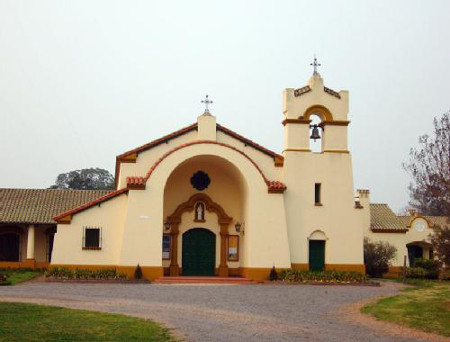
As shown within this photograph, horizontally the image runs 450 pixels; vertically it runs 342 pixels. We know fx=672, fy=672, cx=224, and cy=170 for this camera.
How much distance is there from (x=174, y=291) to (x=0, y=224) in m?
17.5

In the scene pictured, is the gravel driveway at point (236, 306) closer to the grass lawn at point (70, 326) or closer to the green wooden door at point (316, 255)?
the grass lawn at point (70, 326)

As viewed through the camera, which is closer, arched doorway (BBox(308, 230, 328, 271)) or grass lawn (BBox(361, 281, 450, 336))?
grass lawn (BBox(361, 281, 450, 336))

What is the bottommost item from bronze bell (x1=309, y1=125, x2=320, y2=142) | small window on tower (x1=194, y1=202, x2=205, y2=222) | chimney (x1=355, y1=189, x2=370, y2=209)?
small window on tower (x1=194, y1=202, x2=205, y2=222)

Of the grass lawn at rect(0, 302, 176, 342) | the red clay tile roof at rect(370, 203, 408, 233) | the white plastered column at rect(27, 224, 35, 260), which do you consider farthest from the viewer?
the red clay tile roof at rect(370, 203, 408, 233)

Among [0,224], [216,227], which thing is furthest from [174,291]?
[0,224]

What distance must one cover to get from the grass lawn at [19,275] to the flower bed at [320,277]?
11.3 metres

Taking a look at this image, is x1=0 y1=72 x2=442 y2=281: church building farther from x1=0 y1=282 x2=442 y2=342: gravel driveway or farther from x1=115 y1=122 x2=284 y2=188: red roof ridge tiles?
x1=0 y1=282 x2=442 y2=342: gravel driveway

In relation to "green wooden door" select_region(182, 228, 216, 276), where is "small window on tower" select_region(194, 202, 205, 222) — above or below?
above

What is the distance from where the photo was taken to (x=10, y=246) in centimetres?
3850

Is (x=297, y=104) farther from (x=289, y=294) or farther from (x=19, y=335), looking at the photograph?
(x=19, y=335)

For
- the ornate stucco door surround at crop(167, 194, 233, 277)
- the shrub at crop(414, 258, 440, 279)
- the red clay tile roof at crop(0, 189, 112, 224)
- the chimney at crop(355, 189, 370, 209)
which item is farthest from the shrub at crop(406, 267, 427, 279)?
the red clay tile roof at crop(0, 189, 112, 224)

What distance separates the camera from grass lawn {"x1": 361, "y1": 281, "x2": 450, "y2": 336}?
1627cm

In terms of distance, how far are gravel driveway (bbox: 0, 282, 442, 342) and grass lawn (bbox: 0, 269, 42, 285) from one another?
1769mm

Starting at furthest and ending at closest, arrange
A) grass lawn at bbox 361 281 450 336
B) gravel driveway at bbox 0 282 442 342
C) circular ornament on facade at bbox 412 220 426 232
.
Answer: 1. circular ornament on facade at bbox 412 220 426 232
2. grass lawn at bbox 361 281 450 336
3. gravel driveway at bbox 0 282 442 342
